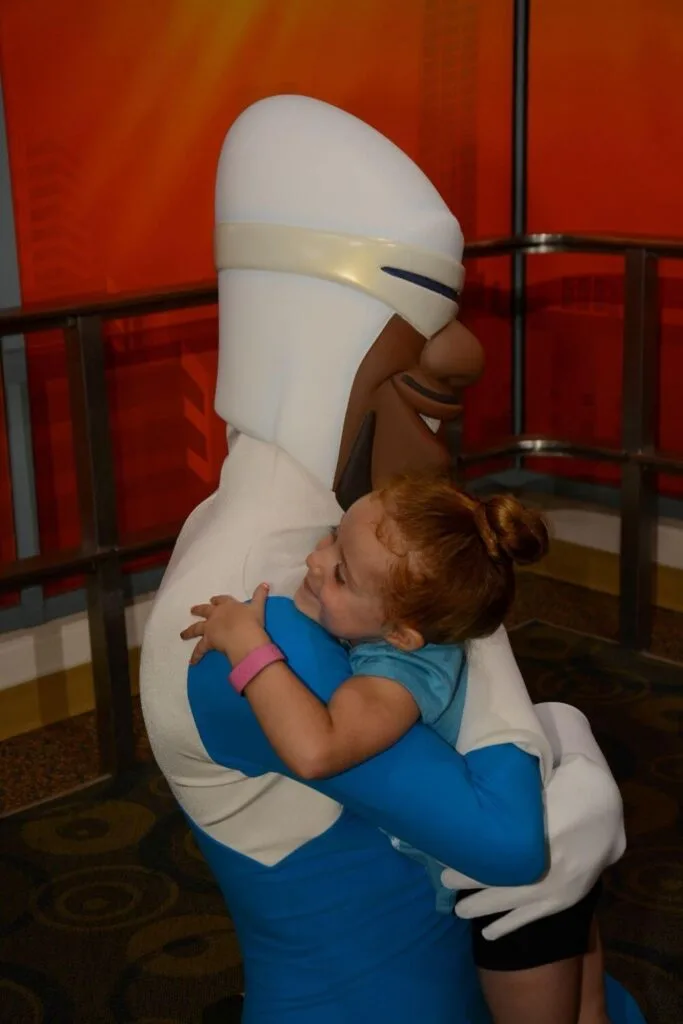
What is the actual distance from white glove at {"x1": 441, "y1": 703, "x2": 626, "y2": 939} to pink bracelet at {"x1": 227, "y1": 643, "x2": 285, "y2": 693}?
29 centimetres

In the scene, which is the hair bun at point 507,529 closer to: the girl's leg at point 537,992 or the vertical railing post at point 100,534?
the girl's leg at point 537,992

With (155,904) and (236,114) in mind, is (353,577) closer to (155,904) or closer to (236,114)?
(155,904)

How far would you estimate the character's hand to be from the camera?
1.17m

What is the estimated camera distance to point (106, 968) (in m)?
2.12

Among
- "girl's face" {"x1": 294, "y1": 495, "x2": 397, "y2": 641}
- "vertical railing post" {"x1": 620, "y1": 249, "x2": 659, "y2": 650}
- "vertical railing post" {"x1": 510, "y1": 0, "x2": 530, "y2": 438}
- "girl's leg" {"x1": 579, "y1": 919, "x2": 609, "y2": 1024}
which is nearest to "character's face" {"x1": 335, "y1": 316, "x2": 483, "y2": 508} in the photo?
"girl's face" {"x1": 294, "y1": 495, "x2": 397, "y2": 641}

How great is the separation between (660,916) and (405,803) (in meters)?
1.18

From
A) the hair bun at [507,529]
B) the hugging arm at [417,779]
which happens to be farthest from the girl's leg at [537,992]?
the hair bun at [507,529]

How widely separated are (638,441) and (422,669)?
2009mm

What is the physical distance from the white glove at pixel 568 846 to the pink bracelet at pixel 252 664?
29cm

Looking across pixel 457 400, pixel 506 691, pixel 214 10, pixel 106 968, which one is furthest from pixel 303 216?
pixel 214 10

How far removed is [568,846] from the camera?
1.26 m

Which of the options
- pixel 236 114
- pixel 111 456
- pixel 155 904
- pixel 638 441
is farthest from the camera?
pixel 638 441

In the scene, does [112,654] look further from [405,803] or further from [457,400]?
[405,803]

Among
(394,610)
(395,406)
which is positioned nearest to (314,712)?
(394,610)
